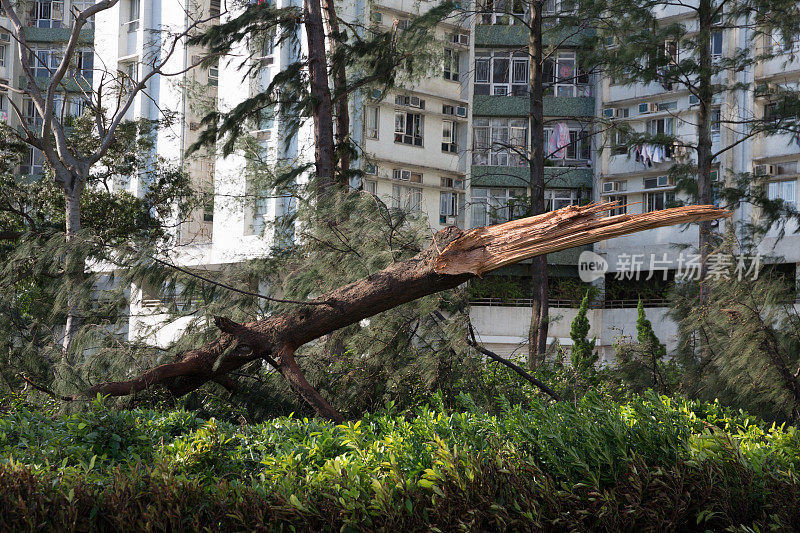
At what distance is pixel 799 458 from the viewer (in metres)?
4.55

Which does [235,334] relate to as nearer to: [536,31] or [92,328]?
[92,328]

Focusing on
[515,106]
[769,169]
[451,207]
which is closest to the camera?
[769,169]

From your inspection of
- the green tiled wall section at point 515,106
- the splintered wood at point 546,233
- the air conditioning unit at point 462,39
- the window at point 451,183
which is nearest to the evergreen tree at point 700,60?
the window at point 451,183

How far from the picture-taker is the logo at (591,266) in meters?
27.2

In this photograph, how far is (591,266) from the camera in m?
27.4

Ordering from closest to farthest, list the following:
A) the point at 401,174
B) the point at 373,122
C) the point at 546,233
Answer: the point at 546,233
the point at 373,122
the point at 401,174

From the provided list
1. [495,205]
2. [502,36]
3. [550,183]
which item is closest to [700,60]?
[550,183]

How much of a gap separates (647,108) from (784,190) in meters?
4.90

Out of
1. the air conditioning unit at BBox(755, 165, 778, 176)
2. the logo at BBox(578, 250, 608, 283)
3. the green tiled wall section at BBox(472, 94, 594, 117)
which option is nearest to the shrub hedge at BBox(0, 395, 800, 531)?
the logo at BBox(578, 250, 608, 283)

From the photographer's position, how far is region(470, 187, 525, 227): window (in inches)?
1081

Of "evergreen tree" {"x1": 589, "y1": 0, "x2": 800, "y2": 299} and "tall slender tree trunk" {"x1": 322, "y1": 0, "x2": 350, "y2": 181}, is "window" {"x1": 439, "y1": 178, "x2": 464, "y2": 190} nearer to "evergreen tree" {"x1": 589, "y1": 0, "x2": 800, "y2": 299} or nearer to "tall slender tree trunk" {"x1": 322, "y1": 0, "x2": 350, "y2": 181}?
"evergreen tree" {"x1": 589, "y1": 0, "x2": 800, "y2": 299}

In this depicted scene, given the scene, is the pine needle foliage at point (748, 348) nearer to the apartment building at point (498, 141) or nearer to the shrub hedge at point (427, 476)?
the shrub hedge at point (427, 476)

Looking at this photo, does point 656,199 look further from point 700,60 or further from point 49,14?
point 49,14

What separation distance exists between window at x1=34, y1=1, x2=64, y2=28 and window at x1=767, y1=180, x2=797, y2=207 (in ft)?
85.6
